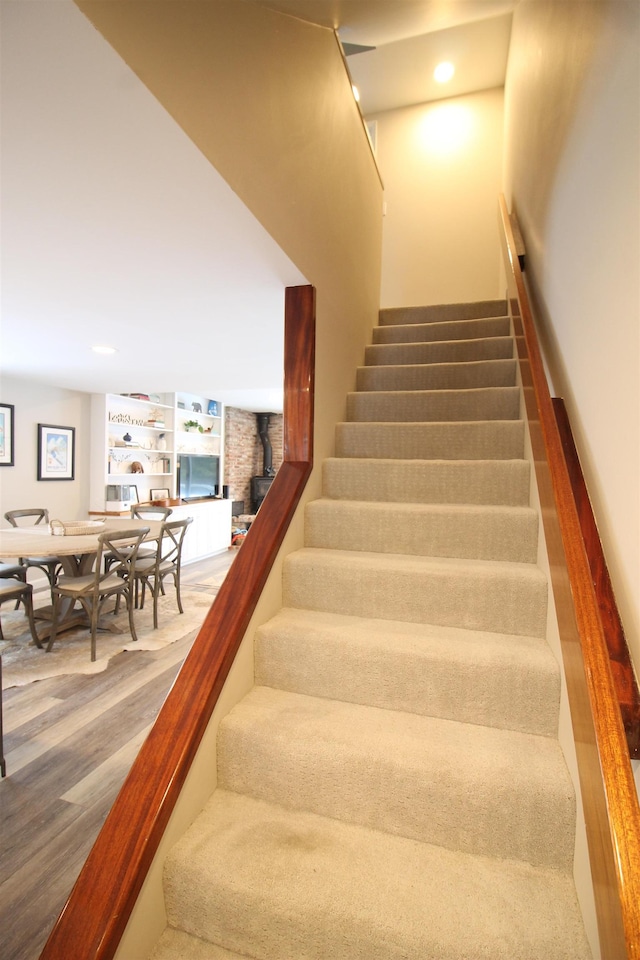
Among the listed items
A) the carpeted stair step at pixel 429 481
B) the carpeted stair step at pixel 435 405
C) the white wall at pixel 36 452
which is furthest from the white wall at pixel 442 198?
the white wall at pixel 36 452

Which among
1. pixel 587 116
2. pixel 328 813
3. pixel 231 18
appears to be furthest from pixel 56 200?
pixel 328 813

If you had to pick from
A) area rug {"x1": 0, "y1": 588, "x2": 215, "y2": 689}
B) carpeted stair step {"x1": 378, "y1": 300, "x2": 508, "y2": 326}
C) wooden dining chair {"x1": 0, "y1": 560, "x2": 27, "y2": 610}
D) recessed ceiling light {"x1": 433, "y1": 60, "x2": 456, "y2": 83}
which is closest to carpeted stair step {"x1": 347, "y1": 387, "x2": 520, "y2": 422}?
carpeted stair step {"x1": 378, "y1": 300, "x2": 508, "y2": 326}

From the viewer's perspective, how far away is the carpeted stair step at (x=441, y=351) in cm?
268

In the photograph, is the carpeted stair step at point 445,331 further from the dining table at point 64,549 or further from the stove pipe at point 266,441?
the stove pipe at point 266,441

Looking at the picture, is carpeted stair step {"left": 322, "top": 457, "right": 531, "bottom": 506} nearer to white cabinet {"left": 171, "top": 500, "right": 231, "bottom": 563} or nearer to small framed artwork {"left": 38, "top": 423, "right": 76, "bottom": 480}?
white cabinet {"left": 171, "top": 500, "right": 231, "bottom": 563}

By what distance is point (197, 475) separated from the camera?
23.3 ft

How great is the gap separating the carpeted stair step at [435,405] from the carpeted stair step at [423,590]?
3.18 feet

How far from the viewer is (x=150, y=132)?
40.1 inches

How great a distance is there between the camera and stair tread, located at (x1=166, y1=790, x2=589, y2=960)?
869 mm

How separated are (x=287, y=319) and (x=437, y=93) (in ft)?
12.1

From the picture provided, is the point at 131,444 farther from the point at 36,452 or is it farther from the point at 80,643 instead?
the point at 80,643

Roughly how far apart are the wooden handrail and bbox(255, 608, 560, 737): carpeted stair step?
34 cm

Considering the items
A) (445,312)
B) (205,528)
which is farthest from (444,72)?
(205,528)

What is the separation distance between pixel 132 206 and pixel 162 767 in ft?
5.08
